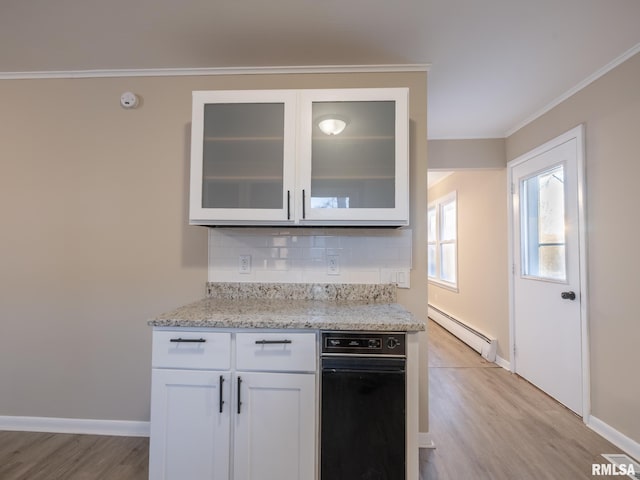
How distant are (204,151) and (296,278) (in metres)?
0.99

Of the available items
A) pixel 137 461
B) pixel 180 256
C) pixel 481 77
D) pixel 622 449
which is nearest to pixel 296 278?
pixel 180 256

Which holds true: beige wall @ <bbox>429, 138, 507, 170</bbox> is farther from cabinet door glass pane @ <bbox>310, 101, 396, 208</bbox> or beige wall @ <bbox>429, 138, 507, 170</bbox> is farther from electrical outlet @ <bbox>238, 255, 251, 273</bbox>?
electrical outlet @ <bbox>238, 255, 251, 273</bbox>

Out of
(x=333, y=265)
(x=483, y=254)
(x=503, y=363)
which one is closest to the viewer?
(x=333, y=265)

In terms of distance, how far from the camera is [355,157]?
5.62ft

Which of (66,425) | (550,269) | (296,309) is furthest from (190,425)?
(550,269)

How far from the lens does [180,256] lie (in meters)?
2.03

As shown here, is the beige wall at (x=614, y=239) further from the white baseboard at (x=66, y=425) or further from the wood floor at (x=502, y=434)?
the white baseboard at (x=66, y=425)

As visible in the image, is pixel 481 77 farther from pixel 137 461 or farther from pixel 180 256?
pixel 137 461

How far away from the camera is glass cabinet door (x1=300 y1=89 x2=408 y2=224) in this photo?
1.67 m

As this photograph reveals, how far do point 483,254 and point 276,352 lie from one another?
10.4ft

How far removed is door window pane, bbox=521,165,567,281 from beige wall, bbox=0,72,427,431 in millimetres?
1515

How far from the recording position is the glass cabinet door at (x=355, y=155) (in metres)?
1.67

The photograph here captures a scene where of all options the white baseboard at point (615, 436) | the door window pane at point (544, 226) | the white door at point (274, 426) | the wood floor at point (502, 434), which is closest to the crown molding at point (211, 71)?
the door window pane at point (544, 226)

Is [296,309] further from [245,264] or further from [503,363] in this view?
[503,363]
